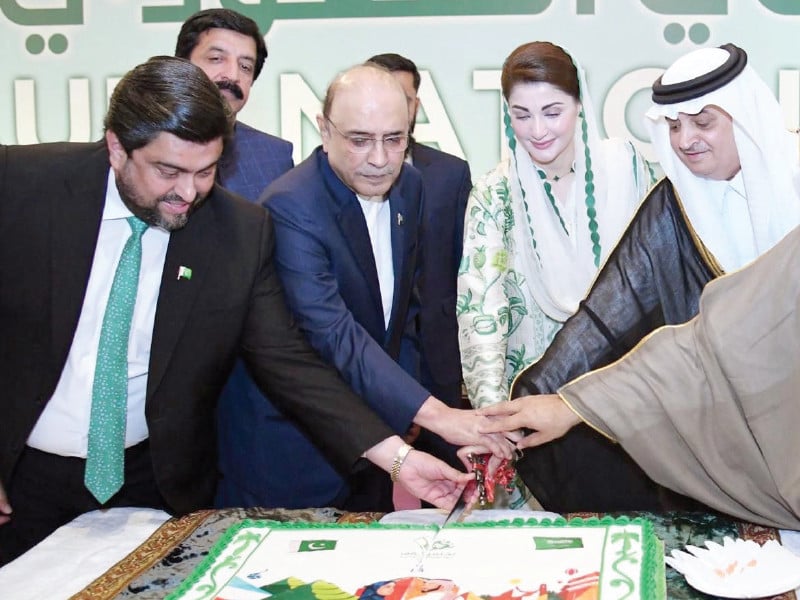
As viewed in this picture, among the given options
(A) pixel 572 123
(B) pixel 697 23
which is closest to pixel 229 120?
(A) pixel 572 123

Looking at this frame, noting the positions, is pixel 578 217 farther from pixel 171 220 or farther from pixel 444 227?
pixel 171 220

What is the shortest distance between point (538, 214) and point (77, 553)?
1.71 m

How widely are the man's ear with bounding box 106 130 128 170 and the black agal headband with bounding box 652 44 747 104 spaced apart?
4.84ft

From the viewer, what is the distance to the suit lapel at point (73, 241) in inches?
91.0

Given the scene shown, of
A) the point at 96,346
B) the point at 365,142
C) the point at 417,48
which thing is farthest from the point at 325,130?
the point at 417,48

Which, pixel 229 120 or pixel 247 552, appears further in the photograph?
pixel 229 120

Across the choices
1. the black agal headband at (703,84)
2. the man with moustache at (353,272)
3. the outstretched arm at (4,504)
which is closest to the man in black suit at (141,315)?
the outstretched arm at (4,504)

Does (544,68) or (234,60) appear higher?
(234,60)

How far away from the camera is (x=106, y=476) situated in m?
2.34

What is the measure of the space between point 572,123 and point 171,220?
129cm

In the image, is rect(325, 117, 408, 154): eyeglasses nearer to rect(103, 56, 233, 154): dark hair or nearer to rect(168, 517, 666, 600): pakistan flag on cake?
rect(103, 56, 233, 154): dark hair

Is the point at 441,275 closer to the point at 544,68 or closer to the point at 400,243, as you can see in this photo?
the point at 400,243

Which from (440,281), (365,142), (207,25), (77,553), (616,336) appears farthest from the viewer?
(207,25)

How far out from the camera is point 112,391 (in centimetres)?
231
